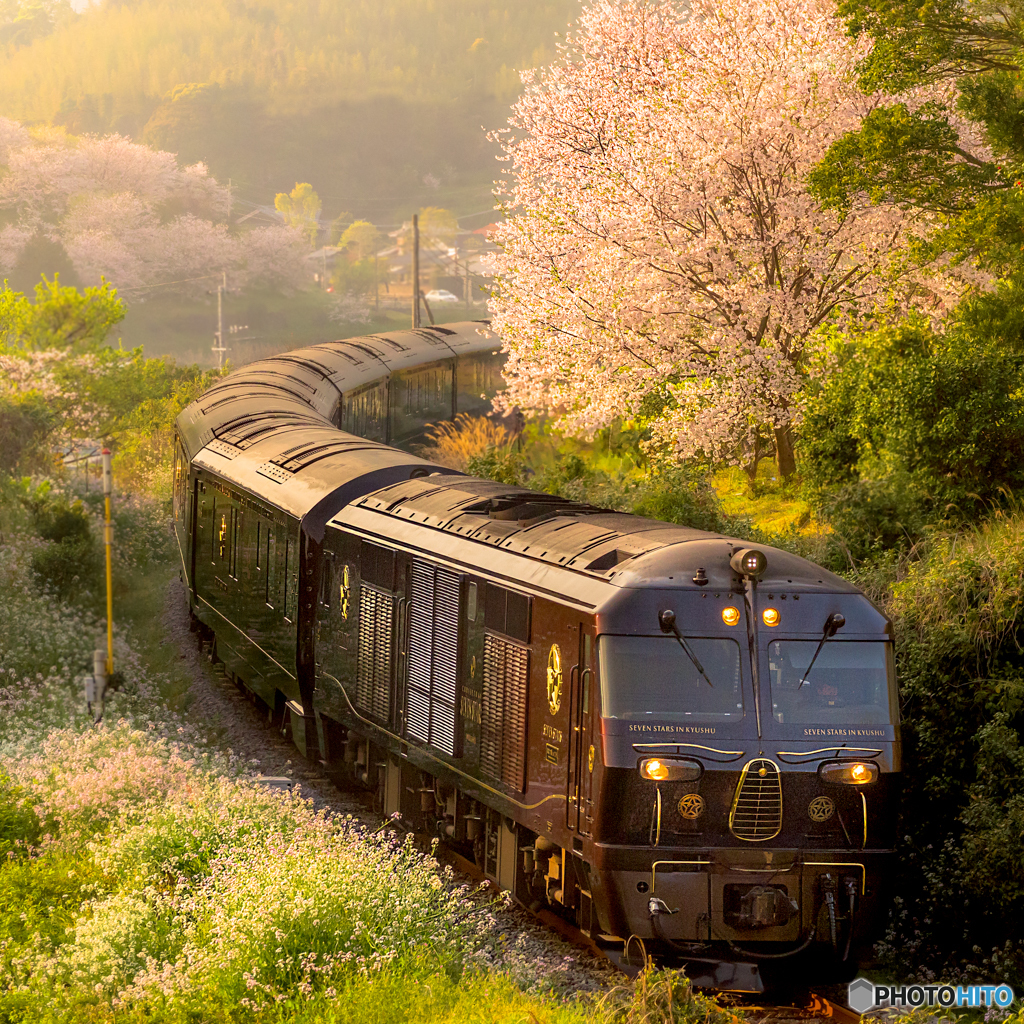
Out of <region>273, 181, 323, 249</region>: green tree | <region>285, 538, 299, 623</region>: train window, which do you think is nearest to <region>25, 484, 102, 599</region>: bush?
<region>285, 538, 299, 623</region>: train window

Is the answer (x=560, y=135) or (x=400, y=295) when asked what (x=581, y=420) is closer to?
(x=560, y=135)

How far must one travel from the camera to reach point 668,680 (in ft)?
28.1

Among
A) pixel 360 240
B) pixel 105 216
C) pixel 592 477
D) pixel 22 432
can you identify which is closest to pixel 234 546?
pixel 592 477

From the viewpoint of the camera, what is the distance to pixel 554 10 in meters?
175

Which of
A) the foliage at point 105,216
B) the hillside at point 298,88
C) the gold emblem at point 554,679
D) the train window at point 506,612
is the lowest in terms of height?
the gold emblem at point 554,679

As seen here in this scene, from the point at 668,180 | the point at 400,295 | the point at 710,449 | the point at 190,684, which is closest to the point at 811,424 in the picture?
the point at 710,449

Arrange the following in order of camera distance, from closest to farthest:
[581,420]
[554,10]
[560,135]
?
[581,420]
[560,135]
[554,10]

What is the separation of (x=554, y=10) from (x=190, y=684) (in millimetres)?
171572

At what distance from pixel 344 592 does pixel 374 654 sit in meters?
0.93

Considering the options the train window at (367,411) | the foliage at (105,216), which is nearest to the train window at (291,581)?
the train window at (367,411)

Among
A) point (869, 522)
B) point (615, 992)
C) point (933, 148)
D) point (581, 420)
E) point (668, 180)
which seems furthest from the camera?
point (581, 420)

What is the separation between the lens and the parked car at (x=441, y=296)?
11986 cm

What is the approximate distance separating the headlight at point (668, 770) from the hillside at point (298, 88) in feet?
413

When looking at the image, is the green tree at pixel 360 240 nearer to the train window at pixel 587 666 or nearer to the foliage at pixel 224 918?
the foliage at pixel 224 918
